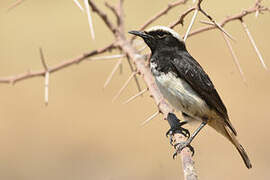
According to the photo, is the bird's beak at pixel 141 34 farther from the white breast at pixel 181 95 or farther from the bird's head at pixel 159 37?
the white breast at pixel 181 95

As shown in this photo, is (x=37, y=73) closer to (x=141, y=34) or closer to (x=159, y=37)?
(x=141, y=34)

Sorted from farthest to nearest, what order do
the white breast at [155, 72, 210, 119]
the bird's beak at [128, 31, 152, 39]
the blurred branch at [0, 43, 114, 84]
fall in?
the white breast at [155, 72, 210, 119], the bird's beak at [128, 31, 152, 39], the blurred branch at [0, 43, 114, 84]

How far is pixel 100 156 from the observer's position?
911cm

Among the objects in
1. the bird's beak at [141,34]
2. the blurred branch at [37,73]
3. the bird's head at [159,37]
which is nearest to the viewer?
the blurred branch at [37,73]

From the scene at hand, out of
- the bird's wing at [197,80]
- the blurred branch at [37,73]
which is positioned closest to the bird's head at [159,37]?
the bird's wing at [197,80]

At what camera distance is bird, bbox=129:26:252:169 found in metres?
4.92

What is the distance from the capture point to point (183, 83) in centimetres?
496

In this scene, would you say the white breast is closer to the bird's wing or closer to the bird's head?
the bird's wing

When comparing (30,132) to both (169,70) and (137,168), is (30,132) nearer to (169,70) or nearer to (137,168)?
(137,168)

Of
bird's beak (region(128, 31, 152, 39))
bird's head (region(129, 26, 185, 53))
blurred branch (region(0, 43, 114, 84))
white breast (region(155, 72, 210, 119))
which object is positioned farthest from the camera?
bird's head (region(129, 26, 185, 53))

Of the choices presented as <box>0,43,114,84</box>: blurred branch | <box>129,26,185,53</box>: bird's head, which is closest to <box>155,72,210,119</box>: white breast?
<box>129,26,185,53</box>: bird's head

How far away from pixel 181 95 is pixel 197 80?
21 cm

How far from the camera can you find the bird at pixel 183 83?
4918mm

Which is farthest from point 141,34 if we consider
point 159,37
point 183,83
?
point 183,83
